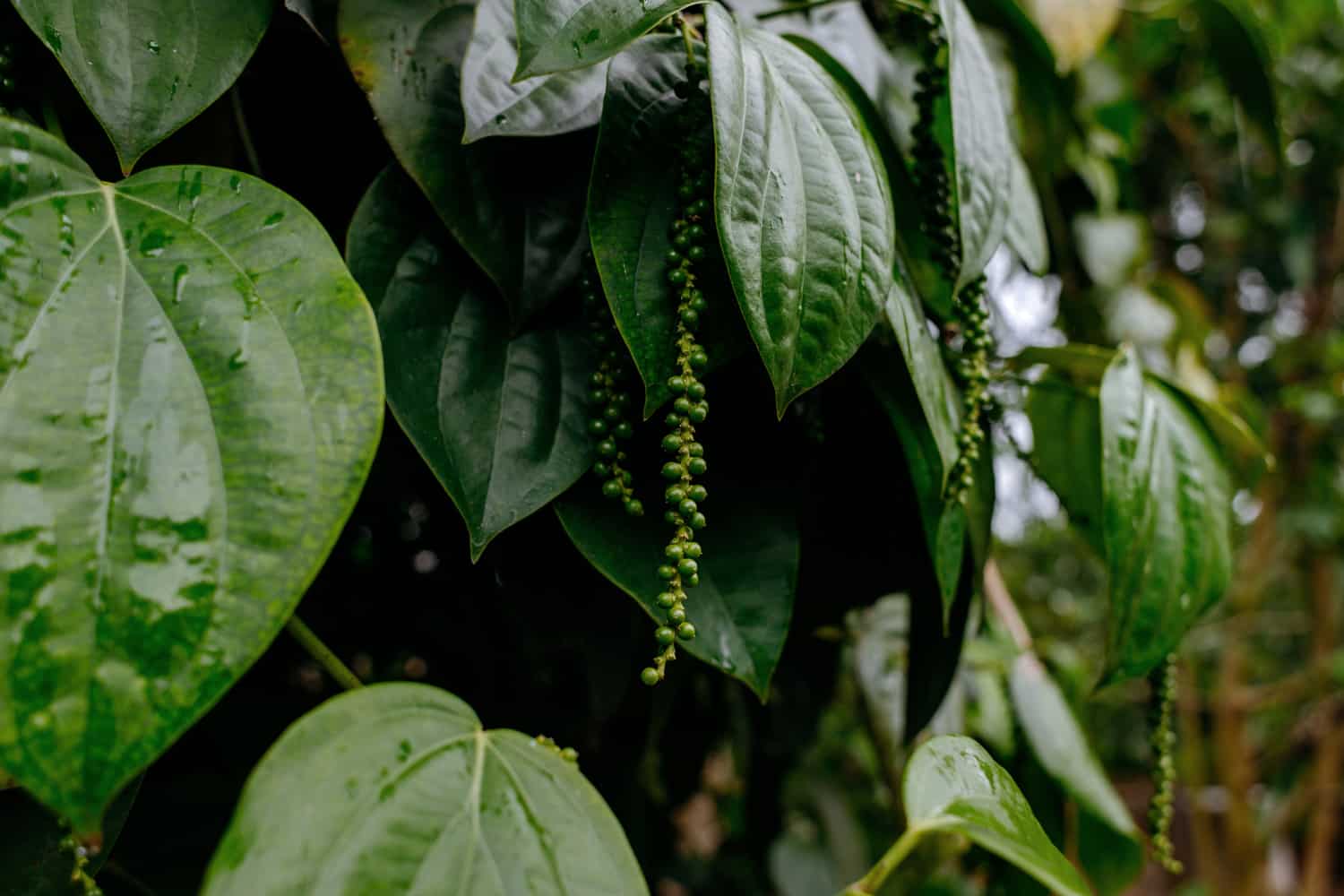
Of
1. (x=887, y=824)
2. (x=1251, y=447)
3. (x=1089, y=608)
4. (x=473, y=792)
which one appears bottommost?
(x=1089, y=608)

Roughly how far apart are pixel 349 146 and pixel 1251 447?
0.57 meters

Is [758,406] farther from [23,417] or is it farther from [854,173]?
[23,417]

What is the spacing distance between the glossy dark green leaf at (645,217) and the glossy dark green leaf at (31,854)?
25 cm

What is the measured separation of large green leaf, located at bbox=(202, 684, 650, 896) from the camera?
253 millimetres

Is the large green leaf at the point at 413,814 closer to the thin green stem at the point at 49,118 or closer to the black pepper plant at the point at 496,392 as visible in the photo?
the black pepper plant at the point at 496,392

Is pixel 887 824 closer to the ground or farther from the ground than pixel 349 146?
closer to the ground

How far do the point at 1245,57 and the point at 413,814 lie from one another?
891mm

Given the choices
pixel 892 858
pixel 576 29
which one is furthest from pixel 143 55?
pixel 892 858

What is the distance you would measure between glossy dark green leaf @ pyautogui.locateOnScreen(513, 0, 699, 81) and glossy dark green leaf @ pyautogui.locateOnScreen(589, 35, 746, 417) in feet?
0.17

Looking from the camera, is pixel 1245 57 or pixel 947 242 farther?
pixel 1245 57

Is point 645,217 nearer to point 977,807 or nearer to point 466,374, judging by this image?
point 466,374

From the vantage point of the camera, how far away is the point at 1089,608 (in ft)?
8.40

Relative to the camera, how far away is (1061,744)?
0.68 meters

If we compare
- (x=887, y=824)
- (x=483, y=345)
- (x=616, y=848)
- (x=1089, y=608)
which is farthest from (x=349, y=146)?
(x=1089, y=608)
